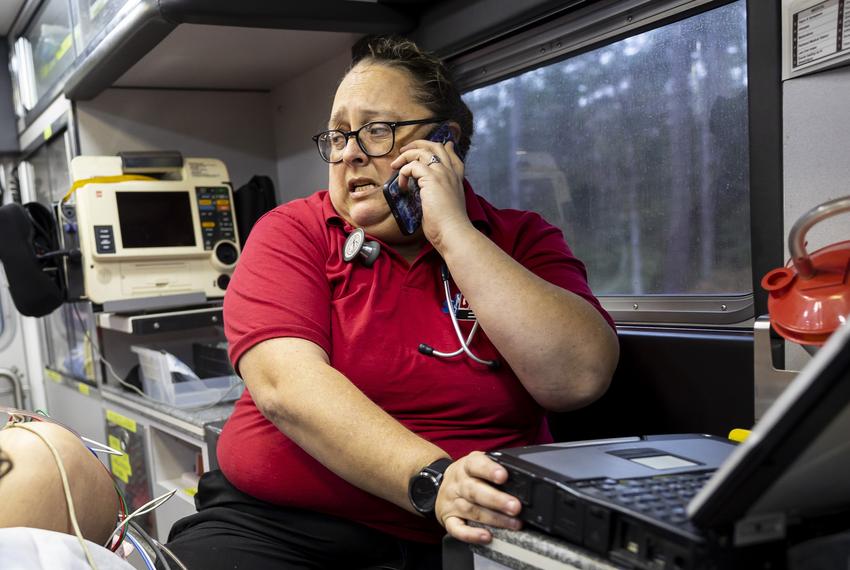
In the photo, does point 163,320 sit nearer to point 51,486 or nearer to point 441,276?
point 441,276

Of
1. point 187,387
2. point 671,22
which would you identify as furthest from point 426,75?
point 187,387

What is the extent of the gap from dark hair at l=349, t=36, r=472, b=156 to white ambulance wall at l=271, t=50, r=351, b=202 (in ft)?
3.15

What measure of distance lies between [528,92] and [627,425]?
0.94 meters

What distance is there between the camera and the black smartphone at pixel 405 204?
1450 millimetres

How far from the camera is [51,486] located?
858 millimetres

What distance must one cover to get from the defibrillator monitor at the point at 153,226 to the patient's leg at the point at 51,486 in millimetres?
1723

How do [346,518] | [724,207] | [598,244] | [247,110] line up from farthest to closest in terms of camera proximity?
1. [247,110]
2. [598,244]
3. [724,207]
4. [346,518]

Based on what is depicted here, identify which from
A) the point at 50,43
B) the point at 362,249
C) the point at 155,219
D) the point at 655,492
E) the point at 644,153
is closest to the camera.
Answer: the point at 655,492

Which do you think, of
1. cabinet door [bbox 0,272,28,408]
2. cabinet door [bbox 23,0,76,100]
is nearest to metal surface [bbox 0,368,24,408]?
cabinet door [bbox 0,272,28,408]

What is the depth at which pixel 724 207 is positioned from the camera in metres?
1.66

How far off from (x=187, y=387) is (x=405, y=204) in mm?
1324

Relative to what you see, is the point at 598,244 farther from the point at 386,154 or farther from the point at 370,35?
the point at 370,35

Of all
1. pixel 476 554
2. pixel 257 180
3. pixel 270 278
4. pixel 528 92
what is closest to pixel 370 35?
pixel 528 92

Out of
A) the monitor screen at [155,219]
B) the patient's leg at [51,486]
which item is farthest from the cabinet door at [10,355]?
the patient's leg at [51,486]
